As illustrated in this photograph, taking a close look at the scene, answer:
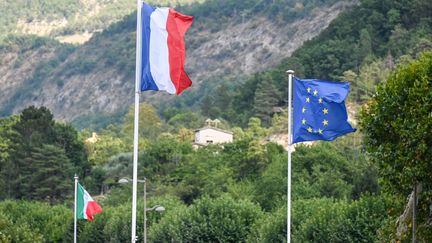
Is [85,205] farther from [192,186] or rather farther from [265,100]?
[265,100]

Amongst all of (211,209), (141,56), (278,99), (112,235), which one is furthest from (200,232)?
(278,99)

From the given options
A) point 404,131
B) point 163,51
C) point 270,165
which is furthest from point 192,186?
point 163,51

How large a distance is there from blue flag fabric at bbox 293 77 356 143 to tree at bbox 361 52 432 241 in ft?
12.4

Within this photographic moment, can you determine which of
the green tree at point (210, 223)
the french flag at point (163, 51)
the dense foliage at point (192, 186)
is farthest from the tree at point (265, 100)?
the french flag at point (163, 51)

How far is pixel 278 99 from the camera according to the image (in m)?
173

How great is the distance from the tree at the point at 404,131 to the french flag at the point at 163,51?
36.7ft

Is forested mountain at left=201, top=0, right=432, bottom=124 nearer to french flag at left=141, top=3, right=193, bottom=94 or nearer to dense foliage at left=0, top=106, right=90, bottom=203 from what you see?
dense foliage at left=0, top=106, right=90, bottom=203

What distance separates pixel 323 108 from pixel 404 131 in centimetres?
450

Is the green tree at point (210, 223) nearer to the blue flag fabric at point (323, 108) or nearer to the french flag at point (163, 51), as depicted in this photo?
the blue flag fabric at point (323, 108)

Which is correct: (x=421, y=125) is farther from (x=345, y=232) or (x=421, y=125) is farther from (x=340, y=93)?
(x=345, y=232)

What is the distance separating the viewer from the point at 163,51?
121 ft

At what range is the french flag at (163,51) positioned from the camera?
1441 inches

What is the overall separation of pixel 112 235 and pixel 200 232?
11351 millimetres

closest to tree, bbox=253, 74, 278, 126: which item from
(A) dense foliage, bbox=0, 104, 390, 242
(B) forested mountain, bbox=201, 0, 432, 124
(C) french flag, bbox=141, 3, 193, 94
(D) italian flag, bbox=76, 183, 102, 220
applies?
(B) forested mountain, bbox=201, 0, 432, 124
